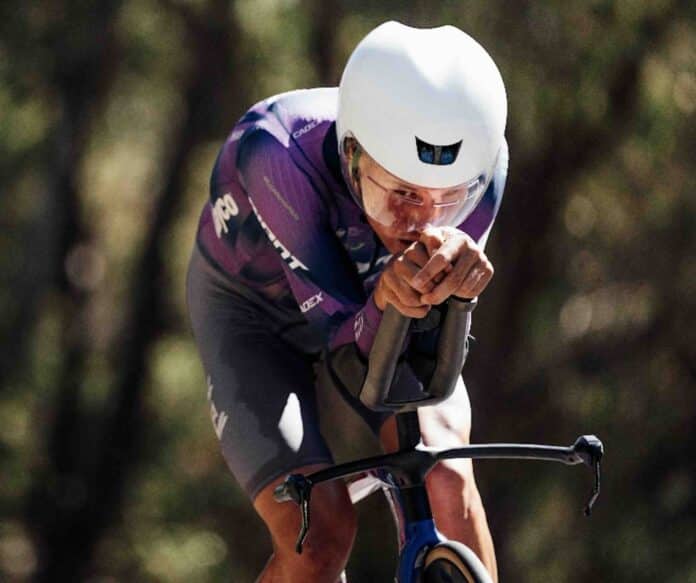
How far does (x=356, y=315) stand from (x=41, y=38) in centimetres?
1054

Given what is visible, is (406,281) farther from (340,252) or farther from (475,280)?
(340,252)

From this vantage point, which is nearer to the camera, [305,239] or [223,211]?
[305,239]

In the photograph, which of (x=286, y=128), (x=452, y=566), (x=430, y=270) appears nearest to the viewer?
(x=430, y=270)

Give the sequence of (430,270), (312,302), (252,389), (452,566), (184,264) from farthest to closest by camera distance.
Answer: (184,264)
(252,389)
(312,302)
(452,566)
(430,270)

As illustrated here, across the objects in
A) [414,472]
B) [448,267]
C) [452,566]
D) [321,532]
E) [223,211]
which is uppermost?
[448,267]

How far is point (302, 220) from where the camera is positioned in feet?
13.6

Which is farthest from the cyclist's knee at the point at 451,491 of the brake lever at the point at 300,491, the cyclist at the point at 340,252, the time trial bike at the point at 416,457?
the brake lever at the point at 300,491

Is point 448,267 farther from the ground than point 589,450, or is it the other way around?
point 448,267

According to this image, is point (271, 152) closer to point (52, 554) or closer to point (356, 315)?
point (356, 315)

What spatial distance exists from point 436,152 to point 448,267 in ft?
1.42

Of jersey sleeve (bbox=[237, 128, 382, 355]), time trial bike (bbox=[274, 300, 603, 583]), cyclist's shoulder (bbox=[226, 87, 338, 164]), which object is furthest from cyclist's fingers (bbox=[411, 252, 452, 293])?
cyclist's shoulder (bbox=[226, 87, 338, 164])

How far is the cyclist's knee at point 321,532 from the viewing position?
4191 mm

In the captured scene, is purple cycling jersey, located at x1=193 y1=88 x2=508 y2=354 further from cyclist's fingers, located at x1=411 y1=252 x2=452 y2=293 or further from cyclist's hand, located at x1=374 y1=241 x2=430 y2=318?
cyclist's fingers, located at x1=411 y1=252 x2=452 y2=293

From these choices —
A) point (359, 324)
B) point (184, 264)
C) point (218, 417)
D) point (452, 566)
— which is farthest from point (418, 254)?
point (184, 264)
